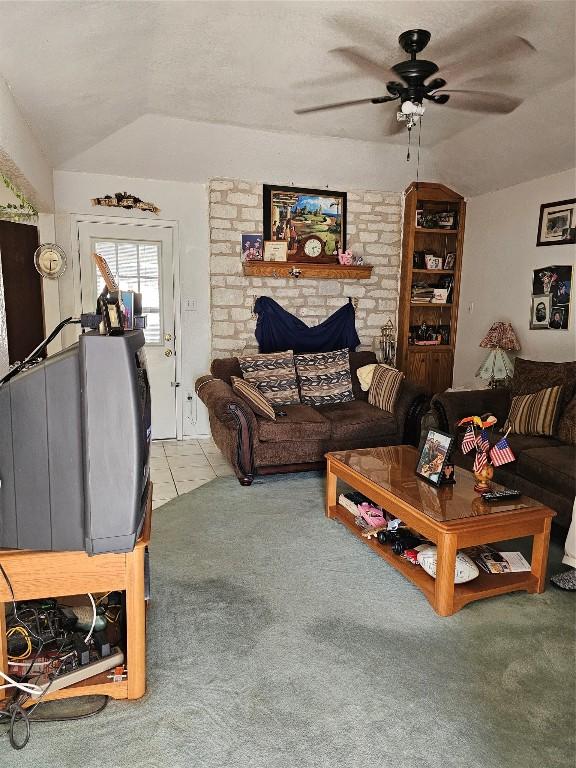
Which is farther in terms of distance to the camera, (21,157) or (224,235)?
(224,235)

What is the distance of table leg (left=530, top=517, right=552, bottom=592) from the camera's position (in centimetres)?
242

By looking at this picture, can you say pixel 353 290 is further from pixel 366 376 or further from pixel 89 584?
pixel 89 584

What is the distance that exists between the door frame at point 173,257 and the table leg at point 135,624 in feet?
11.3

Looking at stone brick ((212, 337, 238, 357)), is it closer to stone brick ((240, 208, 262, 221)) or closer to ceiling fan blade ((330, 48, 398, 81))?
stone brick ((240, 208, 262, 221))

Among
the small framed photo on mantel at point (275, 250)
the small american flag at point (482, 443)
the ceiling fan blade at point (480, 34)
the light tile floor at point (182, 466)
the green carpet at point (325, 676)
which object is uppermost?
the ceiling fan blade at point (480, 34)

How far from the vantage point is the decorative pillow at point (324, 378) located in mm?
4574

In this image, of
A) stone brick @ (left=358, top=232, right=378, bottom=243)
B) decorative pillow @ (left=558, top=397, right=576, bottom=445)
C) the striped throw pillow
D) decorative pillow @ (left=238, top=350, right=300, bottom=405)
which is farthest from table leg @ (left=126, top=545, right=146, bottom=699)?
stone brick @ (left=358, top=232, right=378, bottom=243)

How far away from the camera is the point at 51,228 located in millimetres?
4379

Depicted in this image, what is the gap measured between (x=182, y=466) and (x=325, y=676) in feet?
8.65

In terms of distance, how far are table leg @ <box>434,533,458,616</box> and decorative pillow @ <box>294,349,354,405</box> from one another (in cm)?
241

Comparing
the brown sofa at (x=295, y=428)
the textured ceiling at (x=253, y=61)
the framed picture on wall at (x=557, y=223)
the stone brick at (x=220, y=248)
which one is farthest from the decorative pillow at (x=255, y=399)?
the framed picture on wall at (x=557, y=223)

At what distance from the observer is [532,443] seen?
3.39m

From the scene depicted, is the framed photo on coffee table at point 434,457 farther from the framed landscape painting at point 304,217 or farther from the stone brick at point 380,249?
the stone brick at point 380,249

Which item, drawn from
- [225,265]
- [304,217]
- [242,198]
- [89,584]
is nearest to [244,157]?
[242,198]
